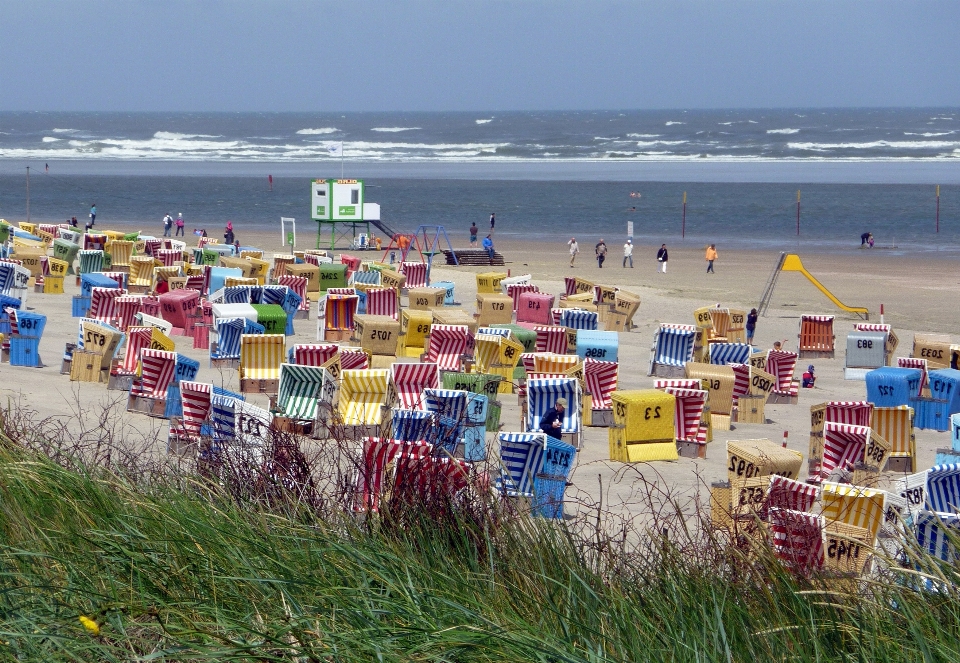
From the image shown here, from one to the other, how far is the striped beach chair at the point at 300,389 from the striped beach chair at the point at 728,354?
842 centimetres

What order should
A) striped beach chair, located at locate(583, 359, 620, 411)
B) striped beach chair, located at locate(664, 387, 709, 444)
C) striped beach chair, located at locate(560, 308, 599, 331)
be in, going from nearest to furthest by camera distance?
1. striped beach chair, located at locate(664, 387, 709, 444)
2. striped beach chair, located at locate(583, 359, 620, 411)
3. striped beach chair, located at locate(560, 308, 599, 331)

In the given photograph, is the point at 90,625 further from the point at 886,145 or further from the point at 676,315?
the point at 886,145

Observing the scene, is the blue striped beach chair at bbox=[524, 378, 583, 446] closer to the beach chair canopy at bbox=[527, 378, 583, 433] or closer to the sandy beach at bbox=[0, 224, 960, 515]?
the beach chair canopy at bbox=[527, 378, 583, 433]

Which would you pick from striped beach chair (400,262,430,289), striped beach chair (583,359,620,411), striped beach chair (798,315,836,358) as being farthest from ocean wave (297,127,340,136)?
striped beach chair (583,359,620,411)

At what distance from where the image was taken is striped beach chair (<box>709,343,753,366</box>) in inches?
776

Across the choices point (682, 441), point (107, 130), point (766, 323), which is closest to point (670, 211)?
point (766, 323)

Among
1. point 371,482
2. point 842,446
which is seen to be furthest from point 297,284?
point 371,482

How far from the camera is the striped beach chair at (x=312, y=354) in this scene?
16312mm

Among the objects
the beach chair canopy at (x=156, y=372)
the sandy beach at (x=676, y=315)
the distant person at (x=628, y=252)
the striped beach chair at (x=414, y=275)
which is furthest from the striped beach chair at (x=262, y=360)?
the distant person at (x=628, y=252)

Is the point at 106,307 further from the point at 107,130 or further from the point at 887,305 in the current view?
the point at 107,130

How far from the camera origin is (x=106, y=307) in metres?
21.0

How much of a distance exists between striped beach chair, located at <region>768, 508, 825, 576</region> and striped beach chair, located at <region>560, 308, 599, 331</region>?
607 inches

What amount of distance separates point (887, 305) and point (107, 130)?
159m

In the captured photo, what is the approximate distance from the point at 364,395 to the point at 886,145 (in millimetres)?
129138
